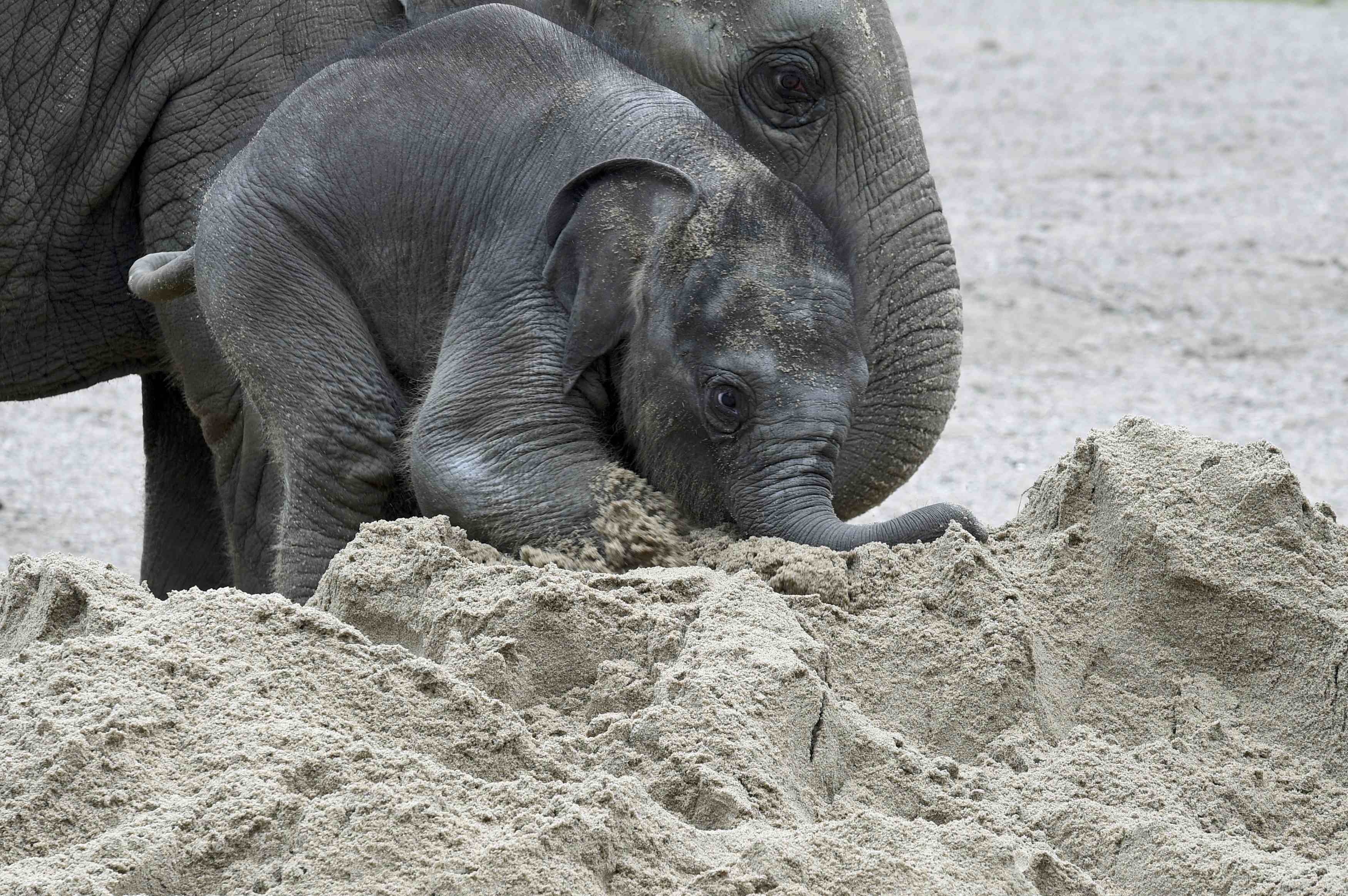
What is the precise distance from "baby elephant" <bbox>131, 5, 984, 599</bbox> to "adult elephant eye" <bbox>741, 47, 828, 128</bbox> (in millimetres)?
324

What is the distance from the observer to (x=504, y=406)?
3.73m

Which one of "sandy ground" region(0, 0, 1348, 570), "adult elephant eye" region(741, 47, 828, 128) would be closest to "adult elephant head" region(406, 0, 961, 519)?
"adult elephant eye" region(741, 47, 828, 128)

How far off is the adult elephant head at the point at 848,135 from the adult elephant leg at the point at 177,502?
1.61 metres

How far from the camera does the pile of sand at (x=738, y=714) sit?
7.41ft

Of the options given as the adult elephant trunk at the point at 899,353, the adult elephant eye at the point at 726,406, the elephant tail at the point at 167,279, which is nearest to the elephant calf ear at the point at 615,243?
the adult elephant eye at the point at 726,406

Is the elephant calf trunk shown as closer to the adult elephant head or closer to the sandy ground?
the adult elephant head

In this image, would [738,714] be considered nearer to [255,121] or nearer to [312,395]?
[312,395]

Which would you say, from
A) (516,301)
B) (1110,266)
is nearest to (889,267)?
(516,301)

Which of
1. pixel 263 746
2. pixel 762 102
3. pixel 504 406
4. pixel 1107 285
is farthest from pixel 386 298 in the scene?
pixel 1107 285

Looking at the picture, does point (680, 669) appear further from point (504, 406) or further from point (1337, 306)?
point (1337, 306)

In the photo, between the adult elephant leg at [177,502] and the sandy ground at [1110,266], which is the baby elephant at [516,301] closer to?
the adult elephant leg at [177,502]

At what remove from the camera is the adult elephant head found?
13.8 feet

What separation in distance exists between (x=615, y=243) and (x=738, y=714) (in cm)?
139

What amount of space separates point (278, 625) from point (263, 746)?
1.23 ft
